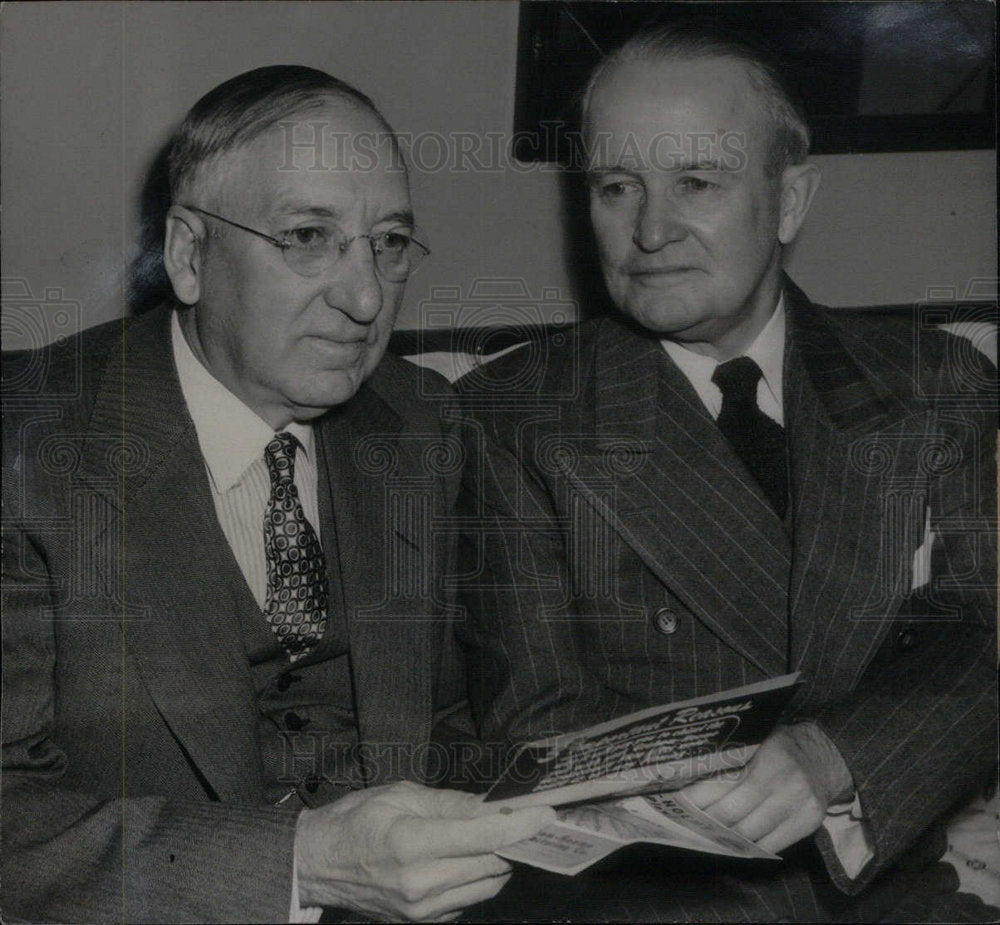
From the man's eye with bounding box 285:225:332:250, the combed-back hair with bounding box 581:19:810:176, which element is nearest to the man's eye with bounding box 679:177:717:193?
the combed-back hair with bounding box 581:19:810:176

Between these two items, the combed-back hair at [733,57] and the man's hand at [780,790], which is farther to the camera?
the combed-back hair at [733,57]

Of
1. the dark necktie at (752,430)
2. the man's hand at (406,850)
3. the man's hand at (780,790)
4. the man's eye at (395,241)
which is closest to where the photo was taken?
the man's hand at (406,850)

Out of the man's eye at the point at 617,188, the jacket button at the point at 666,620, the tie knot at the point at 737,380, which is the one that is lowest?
the jacket button at the point at 666,620

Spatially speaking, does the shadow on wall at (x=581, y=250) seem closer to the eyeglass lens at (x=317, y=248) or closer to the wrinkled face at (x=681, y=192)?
the wrinkled face at (x=681, y=192)

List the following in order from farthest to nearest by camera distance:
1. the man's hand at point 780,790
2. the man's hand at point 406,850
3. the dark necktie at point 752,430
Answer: the dark necktie at point 752,430
the man's hand at point 780,790
the man's hand at point 406,850

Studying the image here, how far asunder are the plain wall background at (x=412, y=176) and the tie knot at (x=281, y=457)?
0.24m

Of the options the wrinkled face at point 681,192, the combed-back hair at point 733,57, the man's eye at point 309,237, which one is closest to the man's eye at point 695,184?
the wrinkled face at point 681,192

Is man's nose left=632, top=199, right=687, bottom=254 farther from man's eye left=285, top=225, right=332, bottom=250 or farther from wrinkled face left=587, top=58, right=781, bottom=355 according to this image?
man's eye left=285, top=225, right=332, bottom=250

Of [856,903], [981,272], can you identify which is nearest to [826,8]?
[981,272]

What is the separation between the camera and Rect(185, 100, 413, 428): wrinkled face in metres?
1.33

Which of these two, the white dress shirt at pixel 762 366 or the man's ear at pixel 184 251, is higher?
the man's ear at pixel 184 251

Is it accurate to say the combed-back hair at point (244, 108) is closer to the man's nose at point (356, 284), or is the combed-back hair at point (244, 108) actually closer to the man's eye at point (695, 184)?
the man's nose at point (356, 284)

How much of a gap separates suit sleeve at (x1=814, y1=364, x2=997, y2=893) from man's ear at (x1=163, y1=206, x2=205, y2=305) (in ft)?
3.25

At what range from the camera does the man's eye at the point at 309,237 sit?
1340 mm
